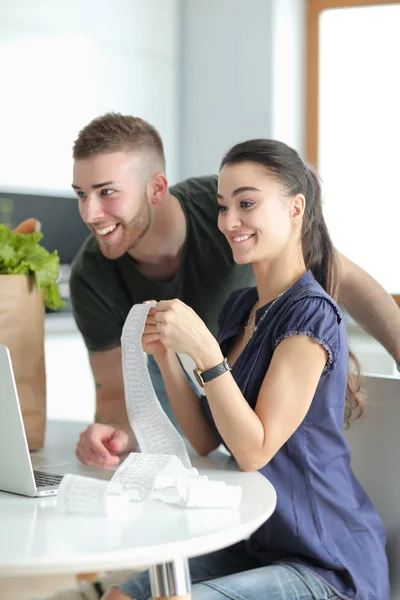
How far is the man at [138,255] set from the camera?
180cm

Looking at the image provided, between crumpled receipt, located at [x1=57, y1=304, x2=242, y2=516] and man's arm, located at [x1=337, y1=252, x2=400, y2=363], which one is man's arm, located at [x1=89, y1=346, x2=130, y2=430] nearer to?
crumpled receipt, located at [x1=57, y1=304, x2=242, y2=516]

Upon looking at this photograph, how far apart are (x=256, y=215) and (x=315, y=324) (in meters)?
0.23

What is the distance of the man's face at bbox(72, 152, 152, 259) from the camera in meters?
1.79

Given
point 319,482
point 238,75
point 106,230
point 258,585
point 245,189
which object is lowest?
point 258,585

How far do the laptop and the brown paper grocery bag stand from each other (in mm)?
321

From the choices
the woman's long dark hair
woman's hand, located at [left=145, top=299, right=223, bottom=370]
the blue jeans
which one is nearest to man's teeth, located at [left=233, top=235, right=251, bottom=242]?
the woman's long dark hair

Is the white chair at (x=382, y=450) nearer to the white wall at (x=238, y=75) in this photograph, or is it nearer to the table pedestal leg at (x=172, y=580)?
the table pedestal leg at (x=172, y=580)

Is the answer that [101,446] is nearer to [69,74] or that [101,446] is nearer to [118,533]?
[118,533]

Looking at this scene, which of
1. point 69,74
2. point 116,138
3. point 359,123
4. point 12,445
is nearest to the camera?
point 12,445

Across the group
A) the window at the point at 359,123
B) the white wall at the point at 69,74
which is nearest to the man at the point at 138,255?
the white wall at the point at 69,74

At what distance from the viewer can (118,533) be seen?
1.08 m

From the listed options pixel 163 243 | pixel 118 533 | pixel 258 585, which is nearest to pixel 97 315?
pixel 163 243

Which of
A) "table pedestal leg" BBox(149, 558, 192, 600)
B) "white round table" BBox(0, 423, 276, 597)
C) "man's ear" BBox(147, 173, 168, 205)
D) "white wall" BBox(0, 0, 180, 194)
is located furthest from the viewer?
"white wall" BBox(0, 0, 180, 194)

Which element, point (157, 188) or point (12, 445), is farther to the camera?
point (157, 188)
